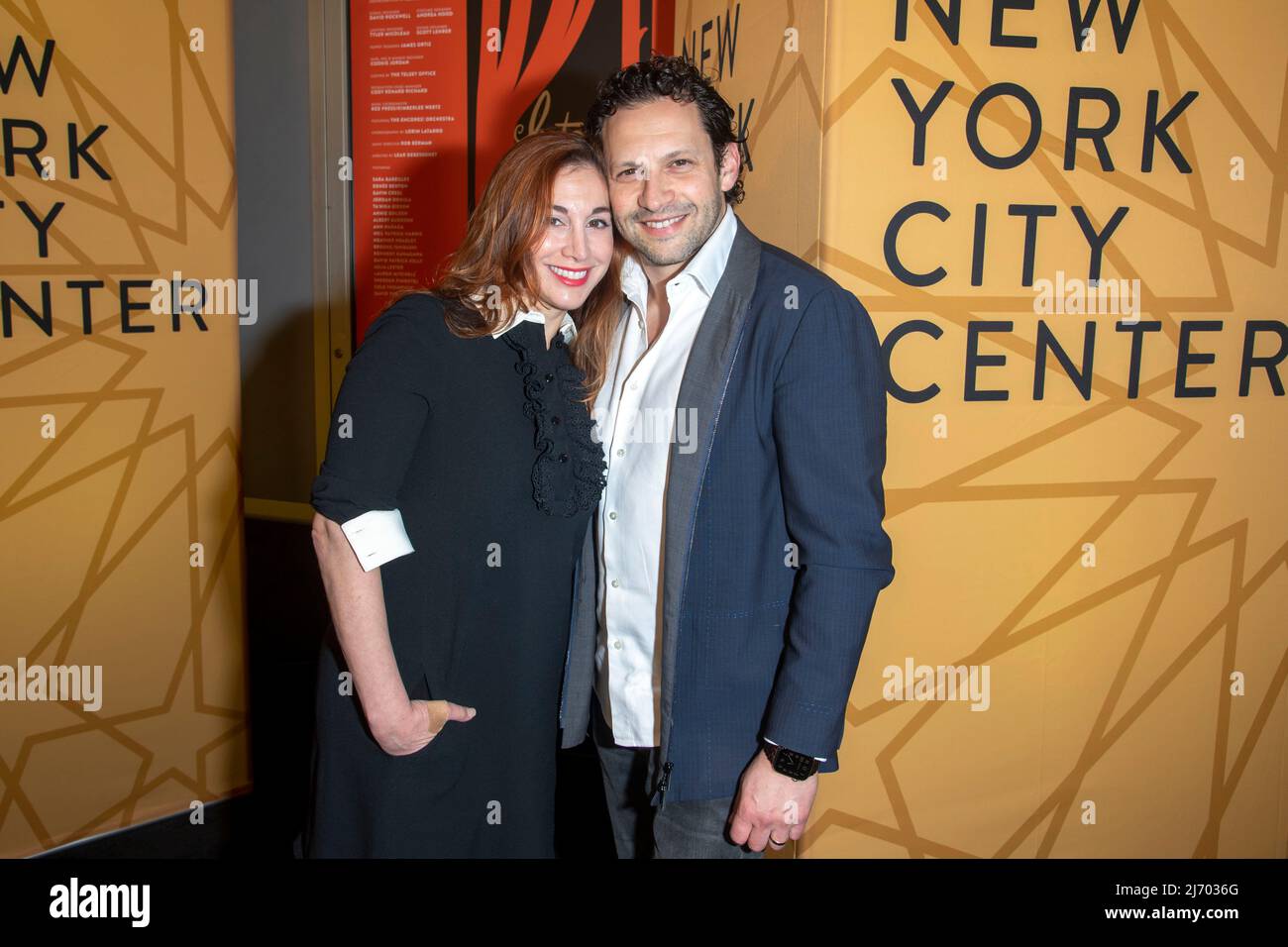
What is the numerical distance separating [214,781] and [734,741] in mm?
2302

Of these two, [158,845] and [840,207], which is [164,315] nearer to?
[158,845]

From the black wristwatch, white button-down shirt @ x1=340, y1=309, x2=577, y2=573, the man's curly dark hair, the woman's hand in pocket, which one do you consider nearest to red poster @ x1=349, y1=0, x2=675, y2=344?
the man's curly dark hair

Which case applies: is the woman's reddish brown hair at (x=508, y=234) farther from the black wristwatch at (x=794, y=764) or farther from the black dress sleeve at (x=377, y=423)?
the black wristwatch at (x=794, y=764)

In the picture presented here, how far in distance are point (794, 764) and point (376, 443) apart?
35.3 inches

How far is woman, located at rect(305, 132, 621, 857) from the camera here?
1765mm

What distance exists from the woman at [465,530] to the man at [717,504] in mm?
91

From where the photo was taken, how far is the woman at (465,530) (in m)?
1.76

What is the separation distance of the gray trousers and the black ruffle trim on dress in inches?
17.8

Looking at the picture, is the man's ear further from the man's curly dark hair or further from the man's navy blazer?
the man's navy blazer

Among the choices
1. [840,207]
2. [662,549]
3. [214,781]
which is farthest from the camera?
[214,781]

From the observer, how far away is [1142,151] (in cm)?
230

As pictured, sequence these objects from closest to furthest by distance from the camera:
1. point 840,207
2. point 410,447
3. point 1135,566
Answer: point 410,447
point 840,207
point 1135,566

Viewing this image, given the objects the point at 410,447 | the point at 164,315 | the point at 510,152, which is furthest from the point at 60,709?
the point at 510,152

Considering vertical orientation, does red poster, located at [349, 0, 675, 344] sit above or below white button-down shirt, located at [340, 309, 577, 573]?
above
